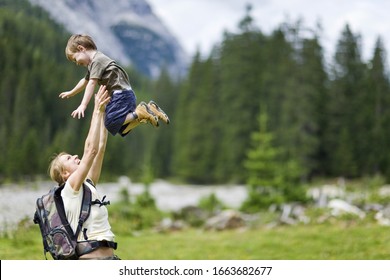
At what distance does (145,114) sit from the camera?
2.86 meters

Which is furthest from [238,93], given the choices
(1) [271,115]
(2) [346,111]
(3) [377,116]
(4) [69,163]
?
(4) [69,163]

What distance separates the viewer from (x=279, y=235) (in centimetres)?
933

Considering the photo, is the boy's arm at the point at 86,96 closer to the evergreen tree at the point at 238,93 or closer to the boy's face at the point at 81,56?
the boy's face at the point at 81,56

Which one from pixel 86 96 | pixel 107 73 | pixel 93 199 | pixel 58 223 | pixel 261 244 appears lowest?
pixel 261 244

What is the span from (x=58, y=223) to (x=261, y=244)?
18.7 feet

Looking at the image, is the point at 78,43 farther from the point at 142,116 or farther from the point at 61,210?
the point at 61,210

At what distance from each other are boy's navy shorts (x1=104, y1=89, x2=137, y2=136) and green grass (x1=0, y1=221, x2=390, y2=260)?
237cm

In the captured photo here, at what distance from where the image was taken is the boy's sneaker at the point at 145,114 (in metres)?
2.84

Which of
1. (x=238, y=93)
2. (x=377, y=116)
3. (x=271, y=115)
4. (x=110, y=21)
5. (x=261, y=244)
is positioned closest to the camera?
(x=110, y=21)

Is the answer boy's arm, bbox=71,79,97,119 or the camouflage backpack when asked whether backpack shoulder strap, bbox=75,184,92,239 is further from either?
boy's arm, bbox=71,79,97,119

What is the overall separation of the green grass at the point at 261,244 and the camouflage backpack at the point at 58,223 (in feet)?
6.89

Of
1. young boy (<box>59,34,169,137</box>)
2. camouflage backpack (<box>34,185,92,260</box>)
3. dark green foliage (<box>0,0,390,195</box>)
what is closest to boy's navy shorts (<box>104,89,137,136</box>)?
young boy (<box>59,34,169,137</box>)

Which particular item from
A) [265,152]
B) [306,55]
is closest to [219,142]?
[306,55]

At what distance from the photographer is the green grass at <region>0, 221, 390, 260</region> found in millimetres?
5921
